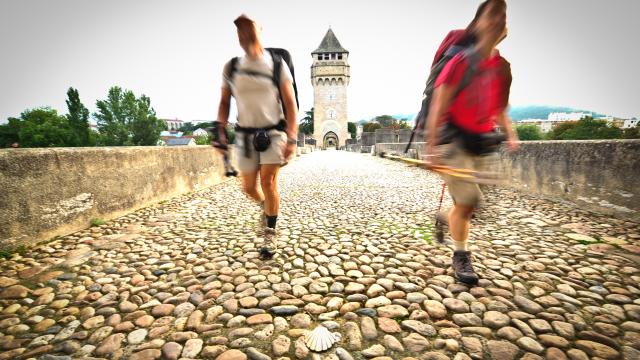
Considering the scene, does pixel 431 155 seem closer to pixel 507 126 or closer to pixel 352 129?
pixel 507 126

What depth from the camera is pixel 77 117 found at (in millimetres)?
44812

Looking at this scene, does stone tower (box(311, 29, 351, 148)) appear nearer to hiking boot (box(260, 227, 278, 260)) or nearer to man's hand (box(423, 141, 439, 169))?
hiking boot (box(260, 227, 278, 260))

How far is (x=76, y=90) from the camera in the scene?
43.6 meters

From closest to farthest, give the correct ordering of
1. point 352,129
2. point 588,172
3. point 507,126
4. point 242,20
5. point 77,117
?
point 507,126 → point 242,20 → point 588,172 → point 77,117 → point 352,129

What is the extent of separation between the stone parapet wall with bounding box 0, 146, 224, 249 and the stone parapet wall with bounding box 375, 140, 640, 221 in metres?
6.72

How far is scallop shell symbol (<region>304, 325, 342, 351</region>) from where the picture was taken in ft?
4.74

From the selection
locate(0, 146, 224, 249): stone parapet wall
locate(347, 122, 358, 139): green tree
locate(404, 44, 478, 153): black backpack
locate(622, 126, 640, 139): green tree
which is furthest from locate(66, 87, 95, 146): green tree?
locate(622, 126, 640, 139): green tree

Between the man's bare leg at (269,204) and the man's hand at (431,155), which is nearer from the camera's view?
the man's hand at (431,155)

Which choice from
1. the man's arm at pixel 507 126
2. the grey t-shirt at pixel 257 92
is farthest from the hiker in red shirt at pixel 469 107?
the grey t-shirt at pixel 257 92

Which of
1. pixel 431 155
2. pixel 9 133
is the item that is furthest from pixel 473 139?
pixel 9 133

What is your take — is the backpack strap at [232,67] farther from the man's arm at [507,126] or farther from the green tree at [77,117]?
the green tree at [77,117]

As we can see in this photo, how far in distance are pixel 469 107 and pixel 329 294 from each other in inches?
65.7

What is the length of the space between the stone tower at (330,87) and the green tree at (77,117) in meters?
39.3

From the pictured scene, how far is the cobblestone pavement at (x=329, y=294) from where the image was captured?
4.74 feet
